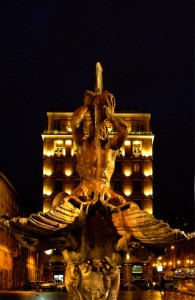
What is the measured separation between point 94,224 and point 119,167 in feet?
221

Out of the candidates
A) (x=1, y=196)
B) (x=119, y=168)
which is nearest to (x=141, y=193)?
(x=119, y=168)

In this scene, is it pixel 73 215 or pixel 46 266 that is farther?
pixel 46 266

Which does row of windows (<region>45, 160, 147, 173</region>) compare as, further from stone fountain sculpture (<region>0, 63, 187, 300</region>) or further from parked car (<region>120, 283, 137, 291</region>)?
stone fountain sculpture (<region>0, 63, 187, 300</region>)

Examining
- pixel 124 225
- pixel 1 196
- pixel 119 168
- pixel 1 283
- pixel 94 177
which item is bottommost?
pixel 1 283

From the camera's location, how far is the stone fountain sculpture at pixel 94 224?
10086 millimetres

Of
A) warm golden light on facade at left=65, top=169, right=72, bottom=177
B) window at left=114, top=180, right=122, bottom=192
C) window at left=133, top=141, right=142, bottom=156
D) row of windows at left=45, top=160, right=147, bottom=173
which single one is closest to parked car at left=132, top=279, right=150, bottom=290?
window at left=114, top=180, right=122, bottom=192

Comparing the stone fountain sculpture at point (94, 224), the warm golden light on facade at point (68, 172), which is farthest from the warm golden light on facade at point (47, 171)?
the stone fountain sculpture at point (94, 224)

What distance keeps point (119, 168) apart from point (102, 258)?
2647 inches

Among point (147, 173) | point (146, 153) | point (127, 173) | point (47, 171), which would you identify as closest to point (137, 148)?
point (146, 153)

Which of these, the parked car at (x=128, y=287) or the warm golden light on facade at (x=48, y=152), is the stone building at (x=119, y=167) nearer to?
the warm golden light on facade at (x=48, y=152)

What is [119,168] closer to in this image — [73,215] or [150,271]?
[150,271]

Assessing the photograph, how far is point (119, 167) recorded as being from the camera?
7788 cm

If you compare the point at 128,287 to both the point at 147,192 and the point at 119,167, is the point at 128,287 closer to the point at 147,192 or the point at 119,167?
the point at 147,192

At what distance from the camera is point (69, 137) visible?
78750mm
